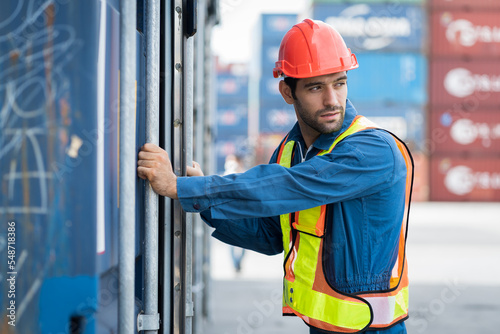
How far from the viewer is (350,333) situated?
1.83 meters

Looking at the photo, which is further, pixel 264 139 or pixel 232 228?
pixel 264 139

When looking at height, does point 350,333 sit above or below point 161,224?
below

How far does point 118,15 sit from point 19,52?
0.90 feet

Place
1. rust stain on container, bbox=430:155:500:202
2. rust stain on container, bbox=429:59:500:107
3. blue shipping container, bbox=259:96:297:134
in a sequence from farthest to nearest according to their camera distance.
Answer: blue shipping container, bbox=259:96:297:134 → rust stain on container, bbox=430:155:500:202 → rust stain on container, bbox=429:59:500:107

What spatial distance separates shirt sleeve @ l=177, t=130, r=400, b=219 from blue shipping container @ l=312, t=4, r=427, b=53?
26177 mm

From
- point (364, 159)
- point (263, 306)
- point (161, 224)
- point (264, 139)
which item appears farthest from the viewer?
point (264, 139)

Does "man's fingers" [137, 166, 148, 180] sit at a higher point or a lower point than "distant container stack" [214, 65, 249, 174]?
lower

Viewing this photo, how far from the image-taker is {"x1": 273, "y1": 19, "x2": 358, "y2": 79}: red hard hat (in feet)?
6.45

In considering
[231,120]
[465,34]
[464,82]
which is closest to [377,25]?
[465,34]

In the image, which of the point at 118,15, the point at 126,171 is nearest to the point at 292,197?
the point at 126,171

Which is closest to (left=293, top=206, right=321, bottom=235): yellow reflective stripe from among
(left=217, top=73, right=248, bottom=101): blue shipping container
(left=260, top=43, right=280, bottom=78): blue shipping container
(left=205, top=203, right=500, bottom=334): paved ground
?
(left=205, top=203, right=500, bottom=334): paved ground

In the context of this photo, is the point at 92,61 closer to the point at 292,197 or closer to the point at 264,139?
the point at 292,197

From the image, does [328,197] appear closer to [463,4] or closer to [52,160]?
[52,160]

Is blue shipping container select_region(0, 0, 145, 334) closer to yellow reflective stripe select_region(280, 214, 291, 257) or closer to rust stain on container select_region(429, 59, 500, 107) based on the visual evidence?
yellow reflective stripe select_region(280, 214, 291, 257)
